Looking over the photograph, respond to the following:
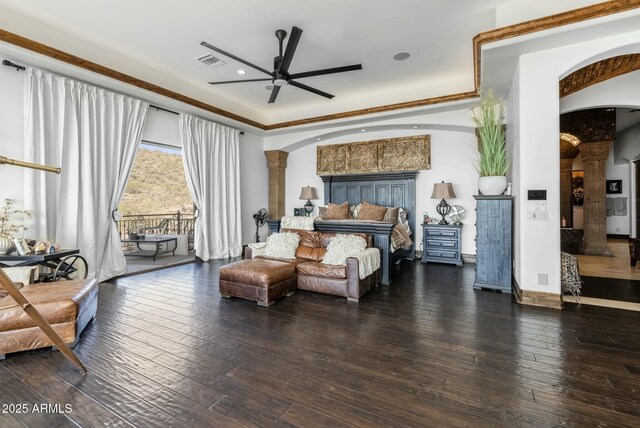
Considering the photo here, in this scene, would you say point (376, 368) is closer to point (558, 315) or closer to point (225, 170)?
point (558, 315)

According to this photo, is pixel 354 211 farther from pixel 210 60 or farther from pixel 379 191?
pixel 210 60

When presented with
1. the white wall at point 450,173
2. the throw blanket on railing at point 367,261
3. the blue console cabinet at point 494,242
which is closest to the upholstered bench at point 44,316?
the throw blanket on railing at point 367,261

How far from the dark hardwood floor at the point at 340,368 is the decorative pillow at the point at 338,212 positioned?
353 cm

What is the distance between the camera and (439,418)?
5.23ft

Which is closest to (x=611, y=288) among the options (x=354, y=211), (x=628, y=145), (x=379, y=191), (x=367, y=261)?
(x=367, y=261)

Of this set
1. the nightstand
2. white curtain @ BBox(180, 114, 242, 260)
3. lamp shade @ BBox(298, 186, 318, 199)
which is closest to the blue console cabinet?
the nightstand

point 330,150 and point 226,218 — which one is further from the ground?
point 330,150

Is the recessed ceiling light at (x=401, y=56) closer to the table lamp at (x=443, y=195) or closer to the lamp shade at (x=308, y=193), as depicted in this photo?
the table lamp at (x=443, y=195)

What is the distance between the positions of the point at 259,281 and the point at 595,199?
773cm

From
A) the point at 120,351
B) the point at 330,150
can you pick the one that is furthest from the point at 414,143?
the point at 120,351

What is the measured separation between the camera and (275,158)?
8062 mm

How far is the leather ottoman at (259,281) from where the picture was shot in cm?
343

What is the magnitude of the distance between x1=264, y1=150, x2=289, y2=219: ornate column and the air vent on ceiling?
3.31 metres

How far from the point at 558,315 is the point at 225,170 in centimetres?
629
